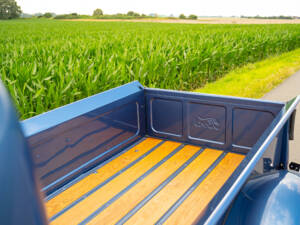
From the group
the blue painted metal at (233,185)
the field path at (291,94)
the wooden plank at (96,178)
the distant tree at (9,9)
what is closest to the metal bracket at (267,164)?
the blue painted metal at (233,185)

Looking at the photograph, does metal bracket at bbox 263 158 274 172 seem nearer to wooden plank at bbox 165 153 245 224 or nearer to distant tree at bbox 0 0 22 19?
wooden plank at bbox 165 153 245 224

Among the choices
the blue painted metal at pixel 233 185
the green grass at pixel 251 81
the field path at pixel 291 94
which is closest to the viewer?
the blue painted metal at pixel 233 185

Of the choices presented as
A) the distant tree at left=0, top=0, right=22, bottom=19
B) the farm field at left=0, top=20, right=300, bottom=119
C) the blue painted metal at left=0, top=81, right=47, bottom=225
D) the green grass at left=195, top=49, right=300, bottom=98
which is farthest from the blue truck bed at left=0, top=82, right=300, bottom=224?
the distant tree at left=0, top=0, right=22, bottom=19

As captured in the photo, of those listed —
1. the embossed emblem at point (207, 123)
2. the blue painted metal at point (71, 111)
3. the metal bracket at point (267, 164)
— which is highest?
the blue painted metal at point (71, 111)

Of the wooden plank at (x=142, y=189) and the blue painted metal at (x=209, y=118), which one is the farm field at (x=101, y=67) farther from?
the wooden plank at (x=142, y=189)

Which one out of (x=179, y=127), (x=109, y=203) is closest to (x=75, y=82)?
(x=179, y=127)

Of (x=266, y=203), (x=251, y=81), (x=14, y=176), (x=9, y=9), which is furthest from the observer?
(x=9, y=9)

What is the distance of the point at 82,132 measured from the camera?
2754mm

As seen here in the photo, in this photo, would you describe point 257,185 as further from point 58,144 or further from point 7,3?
point 7,3

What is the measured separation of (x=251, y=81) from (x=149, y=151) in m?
5.91

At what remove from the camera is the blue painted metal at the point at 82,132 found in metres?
2.42

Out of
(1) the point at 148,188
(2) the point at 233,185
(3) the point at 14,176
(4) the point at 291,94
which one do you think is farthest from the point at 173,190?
(4) the point at 291,94

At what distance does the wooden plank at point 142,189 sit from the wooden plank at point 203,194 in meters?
0.30

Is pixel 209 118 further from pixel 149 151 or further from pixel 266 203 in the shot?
pixel 266 203
